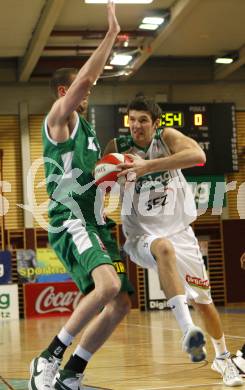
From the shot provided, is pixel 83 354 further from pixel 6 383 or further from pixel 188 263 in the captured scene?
pixel 188 263

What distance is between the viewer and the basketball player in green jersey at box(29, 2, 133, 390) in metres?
4.49

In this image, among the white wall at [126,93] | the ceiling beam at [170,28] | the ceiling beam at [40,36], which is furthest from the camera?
the white wall at [126,93]

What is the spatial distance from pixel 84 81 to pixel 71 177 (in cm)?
64

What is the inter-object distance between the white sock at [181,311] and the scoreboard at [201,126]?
1041 cm

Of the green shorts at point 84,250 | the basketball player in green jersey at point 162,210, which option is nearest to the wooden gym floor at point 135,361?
the basketball player in green jersey at point 162,210

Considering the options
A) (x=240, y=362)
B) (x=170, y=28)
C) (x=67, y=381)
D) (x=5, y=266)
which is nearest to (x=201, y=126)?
(x=170, y=28)

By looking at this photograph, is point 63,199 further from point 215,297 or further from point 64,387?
point 215,297

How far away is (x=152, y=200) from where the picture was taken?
5691mm

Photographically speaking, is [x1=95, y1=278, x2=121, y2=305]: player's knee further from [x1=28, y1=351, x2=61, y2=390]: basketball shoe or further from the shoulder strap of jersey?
the shoulder strap of jersey

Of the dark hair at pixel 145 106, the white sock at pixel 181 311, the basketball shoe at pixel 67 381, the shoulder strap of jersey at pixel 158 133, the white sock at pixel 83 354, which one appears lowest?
the basketball shoe at pixel 67 381

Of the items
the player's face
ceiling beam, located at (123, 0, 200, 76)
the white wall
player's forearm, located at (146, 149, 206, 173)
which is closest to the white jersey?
the player's face

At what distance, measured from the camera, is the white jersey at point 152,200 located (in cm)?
563

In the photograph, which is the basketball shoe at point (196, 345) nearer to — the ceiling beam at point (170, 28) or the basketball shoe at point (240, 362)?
the basketball shoe at point (240, 362)

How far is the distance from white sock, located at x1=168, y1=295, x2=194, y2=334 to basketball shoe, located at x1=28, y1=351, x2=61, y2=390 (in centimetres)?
81
